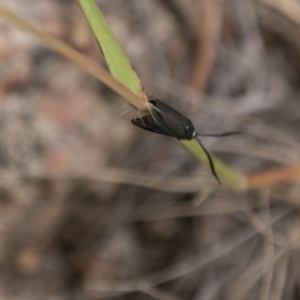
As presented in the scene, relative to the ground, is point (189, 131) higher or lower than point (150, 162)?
lower

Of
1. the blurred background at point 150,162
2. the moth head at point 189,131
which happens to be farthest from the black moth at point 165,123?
the blurred background at point 150,162

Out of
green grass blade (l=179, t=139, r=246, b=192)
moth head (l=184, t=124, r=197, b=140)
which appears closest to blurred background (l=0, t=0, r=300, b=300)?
green grass blade (l=179, t=139, r=246, b=192)

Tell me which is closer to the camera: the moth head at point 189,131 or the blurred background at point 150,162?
the moth head at point 189,131

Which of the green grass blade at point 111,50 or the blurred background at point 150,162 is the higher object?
the blurred background at point 150,162

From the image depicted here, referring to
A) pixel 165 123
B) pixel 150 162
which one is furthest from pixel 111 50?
pixel 150 162

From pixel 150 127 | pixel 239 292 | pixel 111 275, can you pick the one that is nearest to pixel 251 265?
pixel 239 292

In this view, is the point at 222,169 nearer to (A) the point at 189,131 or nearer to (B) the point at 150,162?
(A) the point at 189,131

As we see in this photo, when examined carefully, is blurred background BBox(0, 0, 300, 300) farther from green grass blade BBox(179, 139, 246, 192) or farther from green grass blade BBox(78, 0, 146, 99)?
green grass blade BBox(78, 0, 146, 99)

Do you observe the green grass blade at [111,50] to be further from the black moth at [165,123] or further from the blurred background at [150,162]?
the blurred background at [150,162]

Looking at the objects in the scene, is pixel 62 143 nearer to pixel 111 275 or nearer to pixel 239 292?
pixel 111 275
